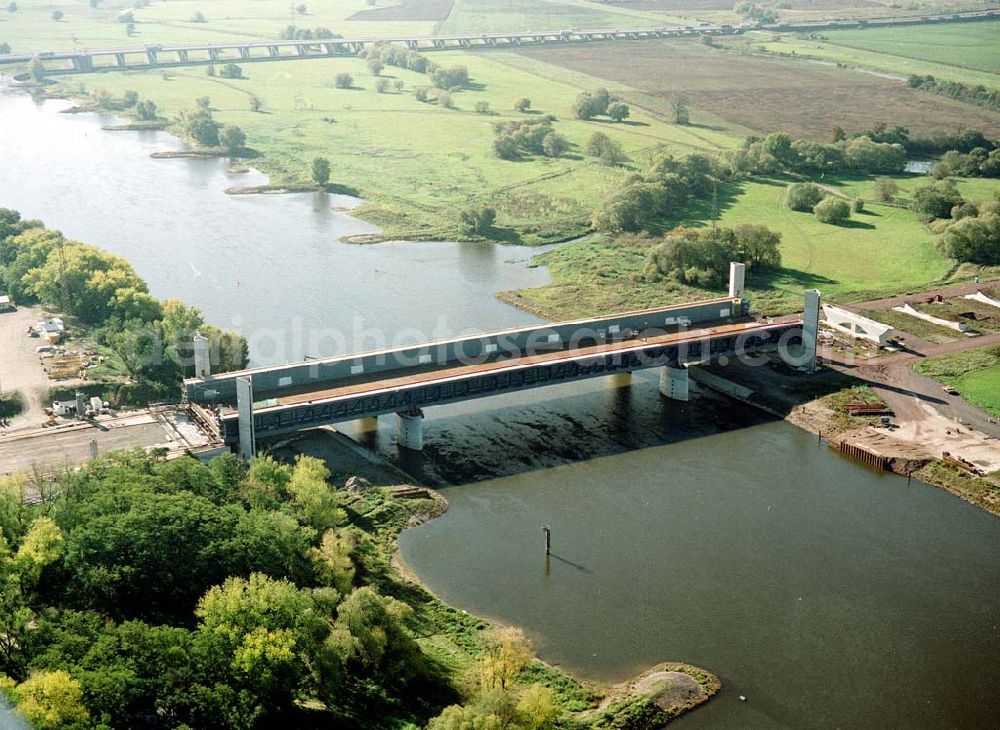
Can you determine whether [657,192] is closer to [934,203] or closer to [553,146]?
[934,203]

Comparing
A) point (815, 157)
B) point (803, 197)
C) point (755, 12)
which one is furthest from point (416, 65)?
point (803, 197)

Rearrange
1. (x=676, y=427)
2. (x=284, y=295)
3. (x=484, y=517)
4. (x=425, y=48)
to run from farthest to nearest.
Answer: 1. (x=425, y=48)
2. (x=284, y=295)
3. (x=676, y=427)
4. (x=484, y=517)

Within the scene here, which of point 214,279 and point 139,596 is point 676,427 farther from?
point 214,279

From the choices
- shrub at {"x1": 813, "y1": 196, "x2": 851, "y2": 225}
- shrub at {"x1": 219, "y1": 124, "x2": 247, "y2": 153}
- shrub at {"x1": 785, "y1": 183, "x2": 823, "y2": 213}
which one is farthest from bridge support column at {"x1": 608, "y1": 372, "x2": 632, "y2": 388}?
shrub at {"x1": 219, "y1": 124, "x2": 247, "y2": 153}

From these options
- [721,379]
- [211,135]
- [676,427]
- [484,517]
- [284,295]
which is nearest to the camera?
[484,517]

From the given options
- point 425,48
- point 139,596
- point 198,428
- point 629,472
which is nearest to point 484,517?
point 629,472

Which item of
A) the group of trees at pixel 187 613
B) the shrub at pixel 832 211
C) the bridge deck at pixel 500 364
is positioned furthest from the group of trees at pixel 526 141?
the group of trees at pixel 187 613
